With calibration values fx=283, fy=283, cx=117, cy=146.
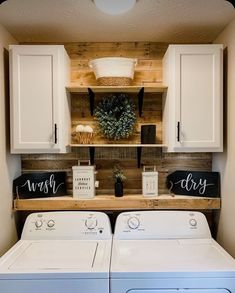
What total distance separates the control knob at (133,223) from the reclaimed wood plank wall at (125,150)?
0.31 meters

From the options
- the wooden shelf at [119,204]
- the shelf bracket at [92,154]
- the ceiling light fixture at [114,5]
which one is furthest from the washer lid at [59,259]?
the ceiling light fixture at [114,5]

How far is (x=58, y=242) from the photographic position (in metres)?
1.88

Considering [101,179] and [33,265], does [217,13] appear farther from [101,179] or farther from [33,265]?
[33,265]

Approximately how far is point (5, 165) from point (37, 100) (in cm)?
49

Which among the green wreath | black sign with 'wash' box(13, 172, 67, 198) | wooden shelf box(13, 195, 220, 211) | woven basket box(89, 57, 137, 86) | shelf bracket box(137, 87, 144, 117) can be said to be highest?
woven basket box(89, 57, 137, 86)

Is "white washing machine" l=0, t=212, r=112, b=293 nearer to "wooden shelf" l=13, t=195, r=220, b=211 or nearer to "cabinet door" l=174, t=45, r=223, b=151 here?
"wooden shelf" l=13, t=195, r=220, b=211

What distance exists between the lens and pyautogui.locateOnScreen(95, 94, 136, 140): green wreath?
2.11 meters

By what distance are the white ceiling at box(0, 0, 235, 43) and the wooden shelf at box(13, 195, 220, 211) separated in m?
1.19

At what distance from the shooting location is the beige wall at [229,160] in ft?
5.97

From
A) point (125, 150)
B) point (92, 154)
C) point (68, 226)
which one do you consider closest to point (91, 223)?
point (68, 226)

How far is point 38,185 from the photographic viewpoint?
209cm

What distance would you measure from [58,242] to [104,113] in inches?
38.1

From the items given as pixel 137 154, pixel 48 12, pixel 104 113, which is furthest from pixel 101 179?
pixel 48 12

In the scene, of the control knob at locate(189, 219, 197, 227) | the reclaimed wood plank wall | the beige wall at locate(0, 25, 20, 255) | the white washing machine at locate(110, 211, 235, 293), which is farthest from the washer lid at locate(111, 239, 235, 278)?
the beige wall at locate(0, 25, 20, 255)
